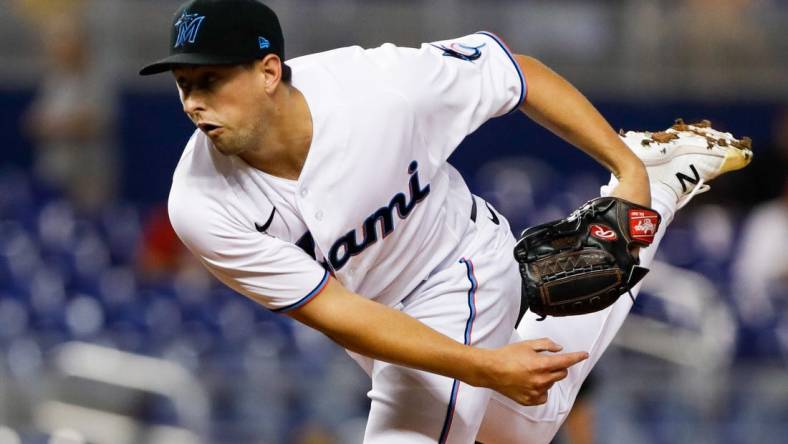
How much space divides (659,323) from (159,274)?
8.15 feet

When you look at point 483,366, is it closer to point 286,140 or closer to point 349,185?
point 349,185

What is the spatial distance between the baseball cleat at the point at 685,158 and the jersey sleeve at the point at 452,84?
451 mm

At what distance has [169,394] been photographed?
536cm

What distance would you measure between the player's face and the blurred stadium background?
1.99m

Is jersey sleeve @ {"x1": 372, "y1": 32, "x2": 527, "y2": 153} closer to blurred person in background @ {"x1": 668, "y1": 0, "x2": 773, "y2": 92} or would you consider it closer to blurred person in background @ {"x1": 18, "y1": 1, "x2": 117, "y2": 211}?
blurred person in background @ {"x1": 18, "y1": 1, "x2": 117, "y2": 211}

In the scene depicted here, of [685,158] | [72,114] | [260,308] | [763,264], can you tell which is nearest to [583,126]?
[685,158]

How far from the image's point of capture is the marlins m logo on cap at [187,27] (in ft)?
10.1

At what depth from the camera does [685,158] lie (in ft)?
12.6

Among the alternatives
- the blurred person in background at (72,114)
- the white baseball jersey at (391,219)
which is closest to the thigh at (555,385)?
the white baseball jersey at (391,219)

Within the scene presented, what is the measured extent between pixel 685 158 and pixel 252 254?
1.29m

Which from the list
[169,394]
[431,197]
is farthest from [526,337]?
[169,394]

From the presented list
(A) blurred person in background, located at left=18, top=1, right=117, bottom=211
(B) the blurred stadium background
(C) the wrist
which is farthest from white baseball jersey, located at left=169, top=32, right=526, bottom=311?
(A) blurred person in background, located at left=18, top=1, right=117, bottom=211

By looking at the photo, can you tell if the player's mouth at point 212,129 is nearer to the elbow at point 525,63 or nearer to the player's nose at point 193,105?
the player's nose at point 193,105

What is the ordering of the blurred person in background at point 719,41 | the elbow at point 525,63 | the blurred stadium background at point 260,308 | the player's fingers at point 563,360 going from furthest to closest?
the blurred person in background at point 719,41
the blurred stadium background at point 260,308
the elbow at point 525,63
the player's fingers at point 563,360
